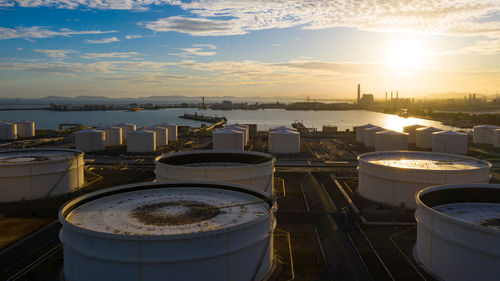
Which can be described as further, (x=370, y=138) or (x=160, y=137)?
(x=160, y=137)

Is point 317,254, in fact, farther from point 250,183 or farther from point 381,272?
point 250,183

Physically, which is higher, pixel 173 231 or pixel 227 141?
pixel 227 141

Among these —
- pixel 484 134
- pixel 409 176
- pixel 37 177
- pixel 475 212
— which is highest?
pixel 484 134

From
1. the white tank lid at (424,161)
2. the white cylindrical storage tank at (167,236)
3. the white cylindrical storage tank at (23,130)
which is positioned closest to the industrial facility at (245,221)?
the white cylindrical storage tank at (167,236)

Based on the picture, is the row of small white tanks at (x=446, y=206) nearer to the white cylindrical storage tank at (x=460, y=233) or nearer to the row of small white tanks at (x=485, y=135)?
the white cylindrical storage tank at (x=460, y=233)

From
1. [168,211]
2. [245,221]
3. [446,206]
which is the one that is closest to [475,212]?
[446,206]

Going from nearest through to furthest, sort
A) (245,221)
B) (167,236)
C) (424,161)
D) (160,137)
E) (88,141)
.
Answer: (167,236) → (245,221) → (424,161) → (88,141) → (160,137)

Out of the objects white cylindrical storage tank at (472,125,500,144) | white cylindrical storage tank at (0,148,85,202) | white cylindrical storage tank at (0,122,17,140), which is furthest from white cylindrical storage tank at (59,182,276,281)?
white cylindrical storage tank at (0,122,17,140)

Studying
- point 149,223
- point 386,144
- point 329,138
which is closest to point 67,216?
point 149,223

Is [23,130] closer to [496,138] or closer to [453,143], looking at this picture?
[453,143]
